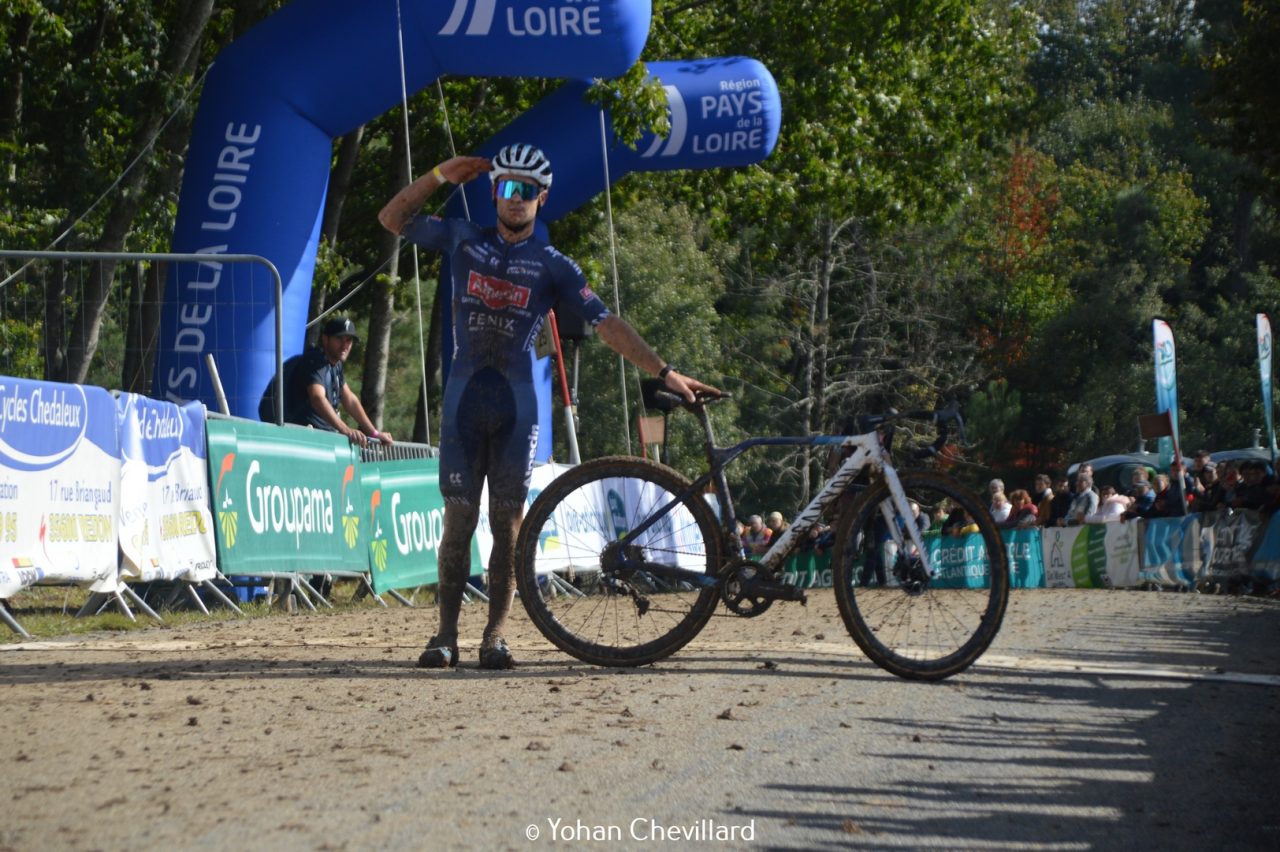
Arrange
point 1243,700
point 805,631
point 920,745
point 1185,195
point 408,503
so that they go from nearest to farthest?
point 920,745 → point 1243,700 → point 805,631 → point 408,503 → point 1185,195

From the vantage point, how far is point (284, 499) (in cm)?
1345

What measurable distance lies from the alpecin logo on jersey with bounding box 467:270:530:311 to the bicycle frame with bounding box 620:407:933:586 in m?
0.89

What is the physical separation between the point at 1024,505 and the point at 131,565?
1695cm

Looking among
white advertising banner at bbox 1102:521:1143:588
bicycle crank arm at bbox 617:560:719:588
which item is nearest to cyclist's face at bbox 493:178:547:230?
bicycle crank arm at bbox 617:560:719:588

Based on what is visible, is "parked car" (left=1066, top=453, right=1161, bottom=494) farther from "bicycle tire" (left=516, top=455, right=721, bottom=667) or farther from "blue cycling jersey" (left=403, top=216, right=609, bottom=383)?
"blue cycling jersey" (left=403, top=216, right=609, bottom=383)

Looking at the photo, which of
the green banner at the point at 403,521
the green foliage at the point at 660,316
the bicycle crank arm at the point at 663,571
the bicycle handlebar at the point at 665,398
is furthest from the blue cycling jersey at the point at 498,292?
the green foliage at the point at 660,316

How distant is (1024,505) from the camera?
86.3 ft

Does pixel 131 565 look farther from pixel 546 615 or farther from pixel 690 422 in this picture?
pixel 690 422

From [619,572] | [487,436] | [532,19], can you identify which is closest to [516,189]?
[487,436]

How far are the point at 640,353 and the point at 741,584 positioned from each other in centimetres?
113

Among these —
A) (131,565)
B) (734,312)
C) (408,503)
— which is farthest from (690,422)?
(131,565)

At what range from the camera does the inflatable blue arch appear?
14.5 metres

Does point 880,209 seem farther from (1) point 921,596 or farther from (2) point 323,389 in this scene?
(1) point 921,596

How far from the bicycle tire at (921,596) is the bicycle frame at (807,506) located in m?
0.06
